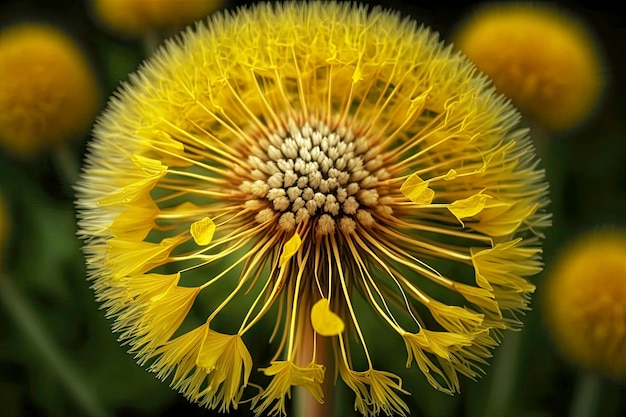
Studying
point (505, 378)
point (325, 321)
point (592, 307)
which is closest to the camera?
point (325, 321)

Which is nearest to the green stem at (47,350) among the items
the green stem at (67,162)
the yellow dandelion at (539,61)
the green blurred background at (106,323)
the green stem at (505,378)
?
the green blurred background at (106,323)

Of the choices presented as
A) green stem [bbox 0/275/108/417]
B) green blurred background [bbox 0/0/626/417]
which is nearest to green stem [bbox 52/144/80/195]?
green blurred background [bbox 0/0/626/417]

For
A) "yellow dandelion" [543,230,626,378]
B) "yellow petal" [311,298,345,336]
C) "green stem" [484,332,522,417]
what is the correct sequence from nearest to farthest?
"yellow petal" [311,298,345,336] → "yellow dandelion" [543,230,626,378] → "green stem" [484,332,522,417]

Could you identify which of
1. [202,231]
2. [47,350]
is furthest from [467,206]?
[47,350]

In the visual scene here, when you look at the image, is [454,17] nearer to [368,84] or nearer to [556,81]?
[556,81]

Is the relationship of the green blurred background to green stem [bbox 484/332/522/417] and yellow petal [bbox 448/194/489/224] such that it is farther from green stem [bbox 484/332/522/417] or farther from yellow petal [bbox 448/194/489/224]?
yellow petal [bbox 448/194/489/224]

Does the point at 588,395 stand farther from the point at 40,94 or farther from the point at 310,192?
the point at 40,94

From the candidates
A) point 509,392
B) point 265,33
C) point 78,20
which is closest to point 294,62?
point 265,33
